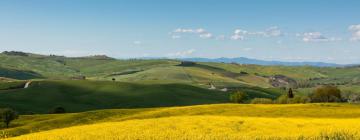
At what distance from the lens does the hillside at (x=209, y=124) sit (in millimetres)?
33281

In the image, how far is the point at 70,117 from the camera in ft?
217

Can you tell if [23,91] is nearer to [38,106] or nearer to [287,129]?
[38,106]

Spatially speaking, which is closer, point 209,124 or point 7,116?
point 209,124

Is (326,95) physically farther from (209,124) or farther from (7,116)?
(209,124)

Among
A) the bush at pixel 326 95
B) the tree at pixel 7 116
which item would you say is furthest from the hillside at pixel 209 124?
the bush at pixel 326 95

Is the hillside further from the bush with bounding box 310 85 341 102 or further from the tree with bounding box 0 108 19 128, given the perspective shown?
the bush with bounding box 310 85 341 102

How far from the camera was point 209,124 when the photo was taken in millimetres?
42906

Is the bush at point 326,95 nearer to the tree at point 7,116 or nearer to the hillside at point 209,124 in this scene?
the hillside at point 209,124

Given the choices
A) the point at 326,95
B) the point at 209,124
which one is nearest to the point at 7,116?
the point at 209,124

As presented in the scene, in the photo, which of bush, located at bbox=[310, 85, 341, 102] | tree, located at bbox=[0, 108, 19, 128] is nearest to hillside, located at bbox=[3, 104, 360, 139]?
tree, located at bbox=[0, 108, 19, 128]

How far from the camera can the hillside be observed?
33.3 m

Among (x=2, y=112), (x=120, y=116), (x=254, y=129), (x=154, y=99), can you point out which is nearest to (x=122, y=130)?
(x=254, y=129)

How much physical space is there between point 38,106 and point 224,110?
12505 cm

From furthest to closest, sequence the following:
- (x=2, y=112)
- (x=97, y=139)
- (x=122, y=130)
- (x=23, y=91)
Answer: (x=23, y=91) → (x=2, y=112) → (x=122, y=130) → (x=97, y=139)
